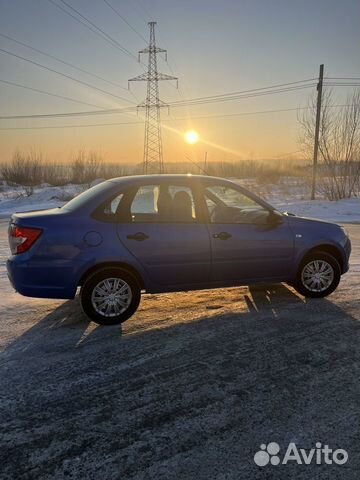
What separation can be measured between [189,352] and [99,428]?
1.36 metres

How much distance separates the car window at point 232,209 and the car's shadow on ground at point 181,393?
119 cm

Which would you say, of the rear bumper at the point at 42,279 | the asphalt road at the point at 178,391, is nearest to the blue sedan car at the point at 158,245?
the rear bumper at the point at 42,279

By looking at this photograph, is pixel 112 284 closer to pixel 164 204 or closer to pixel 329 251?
pixel 164 204

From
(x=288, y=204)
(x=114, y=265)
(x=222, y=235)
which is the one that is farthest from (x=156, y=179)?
(x=288, y=204)

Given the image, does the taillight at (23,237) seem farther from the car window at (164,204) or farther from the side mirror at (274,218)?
the side mirror at (274,218)

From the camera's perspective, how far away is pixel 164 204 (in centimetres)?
509

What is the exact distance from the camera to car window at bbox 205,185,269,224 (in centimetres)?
523

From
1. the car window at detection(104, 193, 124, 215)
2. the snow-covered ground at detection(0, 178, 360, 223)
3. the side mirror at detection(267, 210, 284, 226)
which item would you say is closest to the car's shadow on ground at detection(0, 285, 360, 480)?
the side mirror at detection(267, 210, 284, 226)

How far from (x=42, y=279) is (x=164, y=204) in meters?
1.70

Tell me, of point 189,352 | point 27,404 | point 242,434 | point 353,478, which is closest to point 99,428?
point 27,404

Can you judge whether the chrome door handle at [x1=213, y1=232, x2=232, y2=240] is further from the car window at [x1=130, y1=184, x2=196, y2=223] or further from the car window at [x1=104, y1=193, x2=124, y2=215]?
the car window at [x1=104, y1=193, x2=124, y2=215]

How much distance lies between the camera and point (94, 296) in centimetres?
468

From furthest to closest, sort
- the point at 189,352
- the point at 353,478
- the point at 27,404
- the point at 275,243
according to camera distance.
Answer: the point at 275,243 < the point at 189,352 < the point at 27,404 < the point at 353,478

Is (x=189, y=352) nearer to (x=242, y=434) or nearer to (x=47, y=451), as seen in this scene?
(x=242, y=434)
